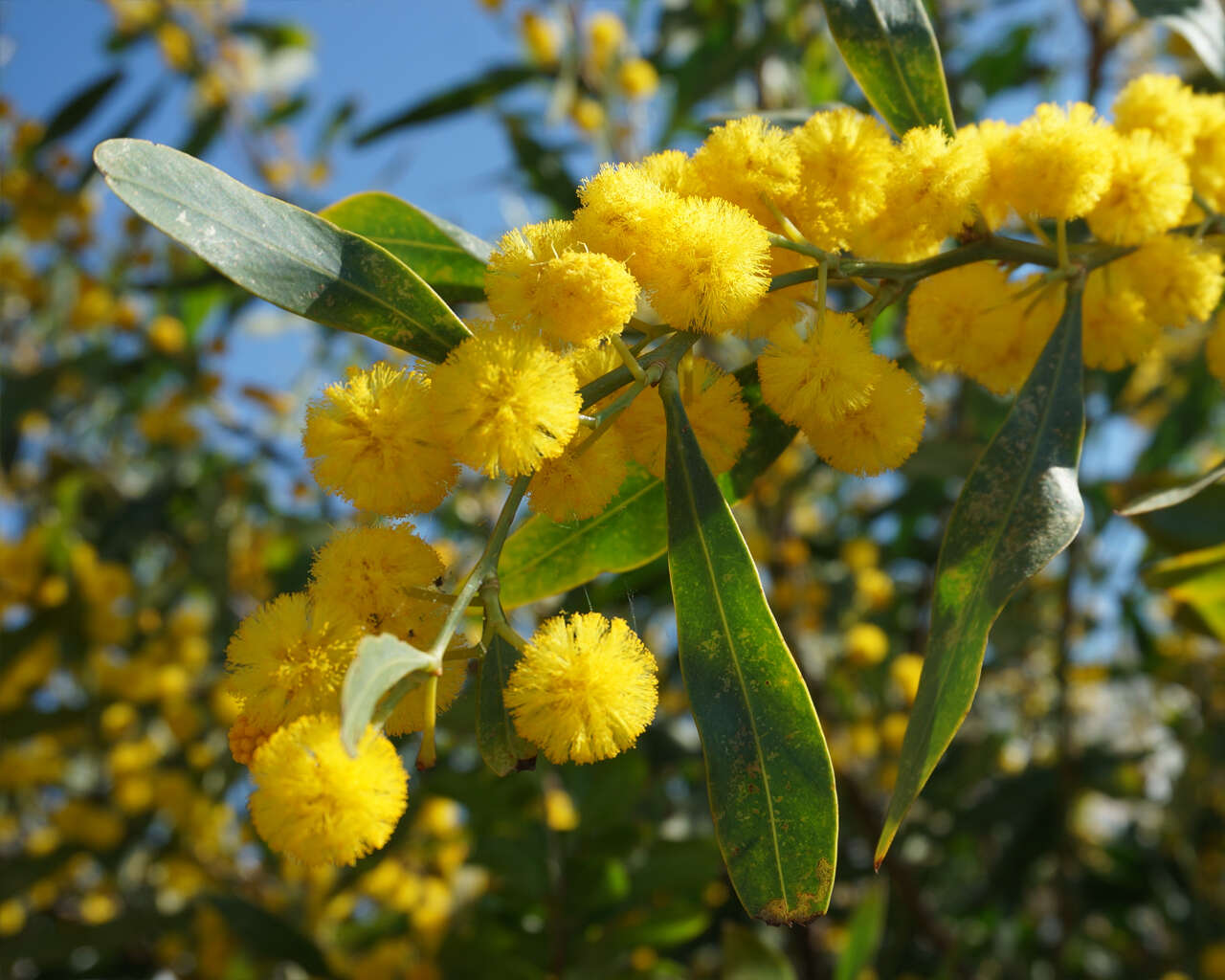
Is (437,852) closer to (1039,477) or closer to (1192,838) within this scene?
(1192,838)

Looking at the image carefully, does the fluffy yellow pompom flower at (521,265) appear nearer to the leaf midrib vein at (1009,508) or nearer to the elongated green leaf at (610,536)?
the elongated green leaf at (610,536)

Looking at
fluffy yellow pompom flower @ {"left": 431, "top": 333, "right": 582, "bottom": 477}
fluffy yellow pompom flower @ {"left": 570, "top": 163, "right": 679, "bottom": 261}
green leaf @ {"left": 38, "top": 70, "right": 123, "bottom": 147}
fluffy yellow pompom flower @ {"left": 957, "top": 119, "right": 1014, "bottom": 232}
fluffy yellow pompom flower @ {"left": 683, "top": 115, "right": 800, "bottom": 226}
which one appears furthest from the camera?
green leaf @ {"left": 38, "top": 70, "right": 123, "bottom": 147}

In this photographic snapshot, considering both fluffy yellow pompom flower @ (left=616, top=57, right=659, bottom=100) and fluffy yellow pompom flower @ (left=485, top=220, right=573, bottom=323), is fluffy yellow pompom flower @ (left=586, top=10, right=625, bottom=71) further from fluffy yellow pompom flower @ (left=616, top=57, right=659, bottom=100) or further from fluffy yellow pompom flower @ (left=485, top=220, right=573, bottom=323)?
fluffy yellow pompom flower @ (left=485, top=220, right=573, bottom=323)

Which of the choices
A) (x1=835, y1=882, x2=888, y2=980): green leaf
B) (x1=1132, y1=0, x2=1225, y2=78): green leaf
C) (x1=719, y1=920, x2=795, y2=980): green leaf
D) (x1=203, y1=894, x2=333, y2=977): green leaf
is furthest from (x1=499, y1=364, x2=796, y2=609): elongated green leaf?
(x1=203, y1=894, x2=333, y2=977): green leaf

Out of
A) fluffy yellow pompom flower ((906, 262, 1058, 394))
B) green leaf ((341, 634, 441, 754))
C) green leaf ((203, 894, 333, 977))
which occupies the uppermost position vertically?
green leaf ((341, 634, 441, 754))

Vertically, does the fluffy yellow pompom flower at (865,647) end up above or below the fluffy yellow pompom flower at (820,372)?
below

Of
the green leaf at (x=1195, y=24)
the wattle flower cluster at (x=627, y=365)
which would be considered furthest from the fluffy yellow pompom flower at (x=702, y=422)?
the green leaf at (x=1195, y=24)

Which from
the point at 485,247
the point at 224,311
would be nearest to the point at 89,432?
the point at 224,311
